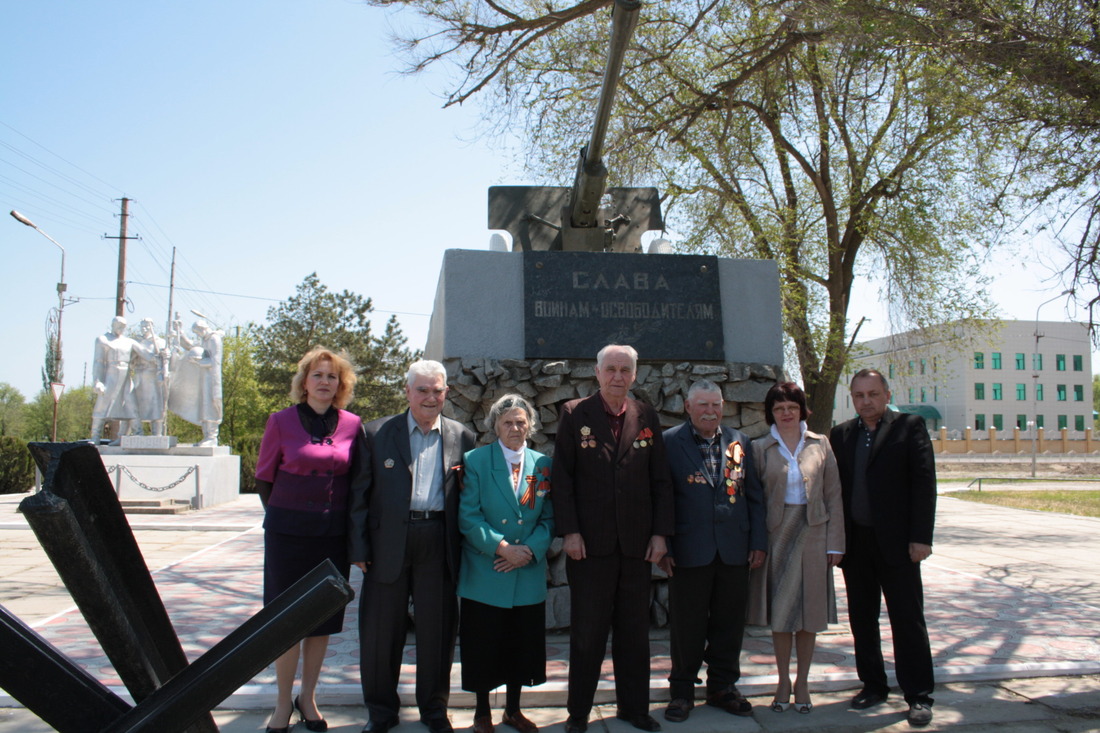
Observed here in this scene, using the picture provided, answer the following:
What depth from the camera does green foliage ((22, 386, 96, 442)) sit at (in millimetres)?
53844

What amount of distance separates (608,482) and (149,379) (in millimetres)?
16705

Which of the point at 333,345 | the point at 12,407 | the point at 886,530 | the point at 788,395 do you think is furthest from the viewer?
the point at 12,407

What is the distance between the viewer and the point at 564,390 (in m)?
5.45

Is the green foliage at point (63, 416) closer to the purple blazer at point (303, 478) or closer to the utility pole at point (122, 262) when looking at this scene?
the utility pole at point (122, 262)

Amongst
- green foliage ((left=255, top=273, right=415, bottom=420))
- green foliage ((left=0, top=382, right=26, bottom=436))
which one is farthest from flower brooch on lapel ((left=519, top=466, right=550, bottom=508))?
green foliage ((left=0, top=382, right=26, bottom=436))

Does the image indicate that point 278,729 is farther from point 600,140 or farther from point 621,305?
point 600,140

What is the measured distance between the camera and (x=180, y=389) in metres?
18.8

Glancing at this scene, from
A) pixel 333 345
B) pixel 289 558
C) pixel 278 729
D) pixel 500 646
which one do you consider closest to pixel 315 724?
pixel 278 729

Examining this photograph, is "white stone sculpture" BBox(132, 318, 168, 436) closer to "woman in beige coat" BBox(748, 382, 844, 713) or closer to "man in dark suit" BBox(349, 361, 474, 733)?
"man in dark suit" BBox(349, 361, 474, 733)

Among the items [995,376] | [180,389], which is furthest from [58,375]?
[995,376]

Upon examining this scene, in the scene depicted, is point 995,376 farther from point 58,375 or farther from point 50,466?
point 50,466

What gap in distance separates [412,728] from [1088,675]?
3.65 m

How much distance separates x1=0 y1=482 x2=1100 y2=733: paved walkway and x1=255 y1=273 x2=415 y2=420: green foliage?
26.1 meters

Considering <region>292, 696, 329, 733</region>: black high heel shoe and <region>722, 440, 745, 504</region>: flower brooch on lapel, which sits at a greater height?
<region>722, 440, 745, 504</region>: flower brooch on lapel
